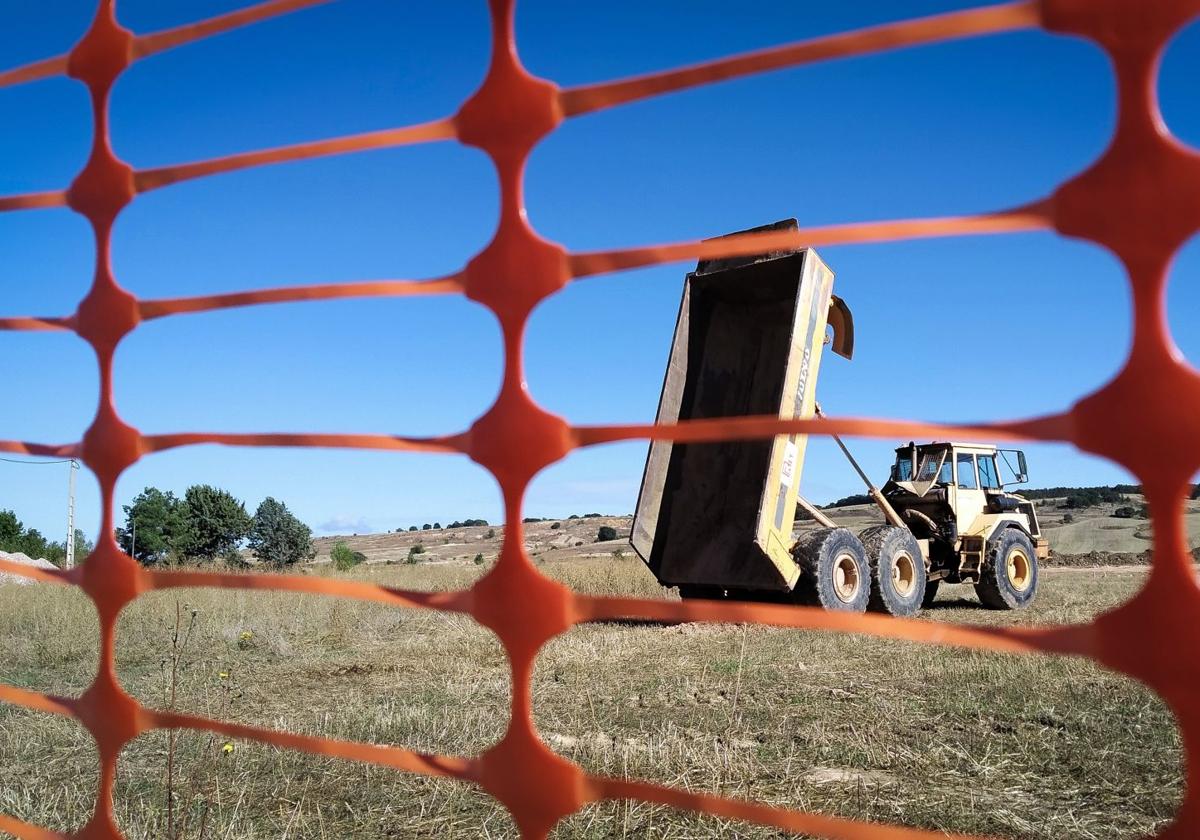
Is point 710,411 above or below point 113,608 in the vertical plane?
above

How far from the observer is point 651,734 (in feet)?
13.8

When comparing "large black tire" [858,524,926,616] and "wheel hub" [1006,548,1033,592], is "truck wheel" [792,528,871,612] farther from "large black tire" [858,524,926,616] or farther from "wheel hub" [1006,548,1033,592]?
"wheel hub" [1006,548,1033,592]

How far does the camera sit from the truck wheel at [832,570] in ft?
25.6

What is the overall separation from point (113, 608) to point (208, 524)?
49.3 m

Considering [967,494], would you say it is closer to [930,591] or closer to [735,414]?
[930,591]

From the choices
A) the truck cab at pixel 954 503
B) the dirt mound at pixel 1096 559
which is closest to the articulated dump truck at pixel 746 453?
the truck cab at pixel 954 503

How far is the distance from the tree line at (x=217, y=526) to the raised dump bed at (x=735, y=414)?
39.9m

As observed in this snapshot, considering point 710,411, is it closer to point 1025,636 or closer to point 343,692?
point 343,692

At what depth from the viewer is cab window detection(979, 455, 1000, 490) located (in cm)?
1134

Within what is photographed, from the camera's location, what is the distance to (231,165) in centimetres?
153

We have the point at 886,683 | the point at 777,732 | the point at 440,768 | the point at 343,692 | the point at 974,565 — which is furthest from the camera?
the point at 974,565

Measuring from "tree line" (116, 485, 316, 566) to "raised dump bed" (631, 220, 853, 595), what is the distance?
39941 millimetres

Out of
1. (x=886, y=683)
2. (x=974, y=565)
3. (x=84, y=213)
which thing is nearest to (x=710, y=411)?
(x=886, y=683)

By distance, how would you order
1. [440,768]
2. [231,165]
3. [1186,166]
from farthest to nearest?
[231,165] < [440,768] < [1186,166]
